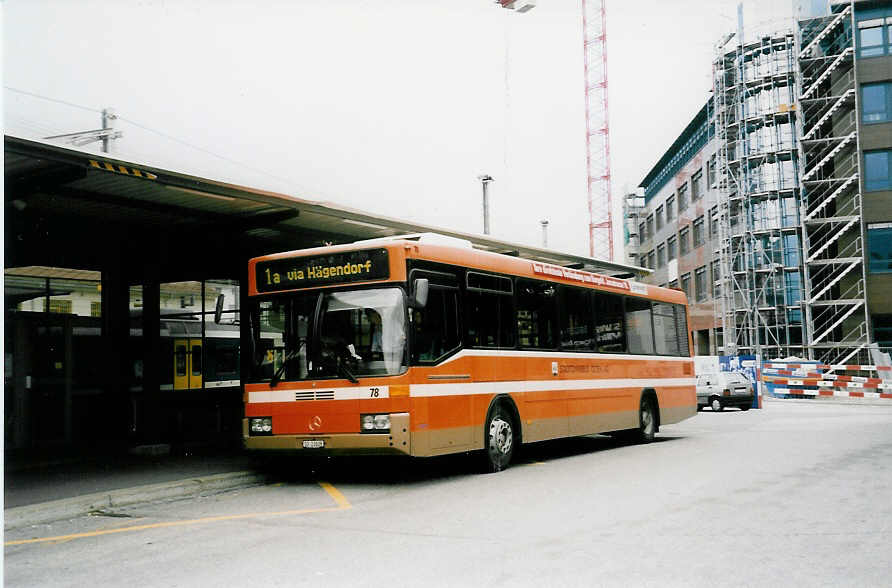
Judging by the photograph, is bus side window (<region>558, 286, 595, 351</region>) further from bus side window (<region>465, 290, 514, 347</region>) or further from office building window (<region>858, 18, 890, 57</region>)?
office building window (<region>858, 18, 890, 57</region>)

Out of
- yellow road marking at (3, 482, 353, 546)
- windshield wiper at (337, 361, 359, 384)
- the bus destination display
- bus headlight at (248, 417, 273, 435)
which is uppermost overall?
the bus destination display

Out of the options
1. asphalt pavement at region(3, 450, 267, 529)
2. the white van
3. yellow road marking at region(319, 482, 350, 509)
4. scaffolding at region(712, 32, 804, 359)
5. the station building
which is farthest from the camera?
scaffolding at region(712, 32, 804, 359)

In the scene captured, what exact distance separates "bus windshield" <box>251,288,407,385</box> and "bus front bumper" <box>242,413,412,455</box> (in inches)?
27.2

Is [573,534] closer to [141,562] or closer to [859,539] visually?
[859,539]

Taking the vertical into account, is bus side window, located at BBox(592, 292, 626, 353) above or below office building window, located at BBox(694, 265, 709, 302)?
below

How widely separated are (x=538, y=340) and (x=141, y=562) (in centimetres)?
815

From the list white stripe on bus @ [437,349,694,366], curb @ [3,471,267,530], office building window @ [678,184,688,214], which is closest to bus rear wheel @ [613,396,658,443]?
white stripe on bus @ [437,349,694,366]

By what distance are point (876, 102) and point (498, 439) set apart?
136 feet

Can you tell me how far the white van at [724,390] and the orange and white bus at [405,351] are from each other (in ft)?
58.1

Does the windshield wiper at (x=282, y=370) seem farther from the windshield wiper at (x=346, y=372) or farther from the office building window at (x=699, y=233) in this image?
the office building window at (x=699, y=233)

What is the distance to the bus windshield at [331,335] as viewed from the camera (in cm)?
1126

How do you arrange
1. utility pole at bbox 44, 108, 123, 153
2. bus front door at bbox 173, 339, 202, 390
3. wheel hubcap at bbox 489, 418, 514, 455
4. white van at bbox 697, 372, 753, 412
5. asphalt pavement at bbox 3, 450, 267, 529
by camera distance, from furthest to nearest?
white van at bbox 697, 372, 753, 412, utility pole at bbox 44, 108, 123, 153, bus front door at bbox 173, 339, 202, 390, wheel hubcap at bbox 489, 418, 514, 455, asphalt pavement at bbox 3, 450, 267, 529

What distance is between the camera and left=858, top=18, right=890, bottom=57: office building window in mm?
47000

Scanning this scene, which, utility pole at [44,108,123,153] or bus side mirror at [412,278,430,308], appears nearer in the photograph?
bus side mirror at [412,278,430,308]
